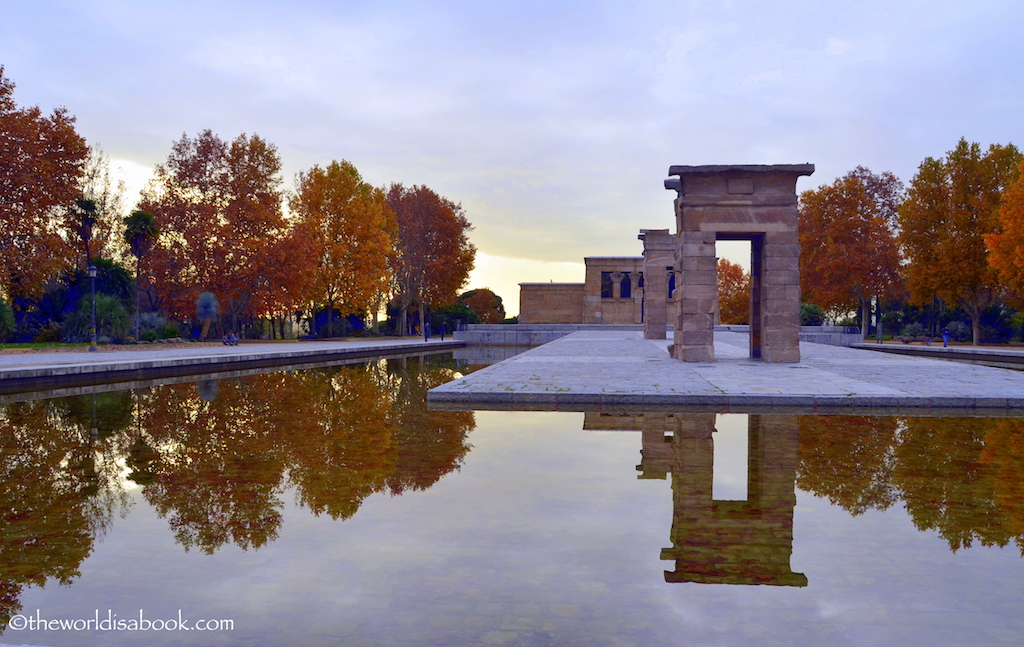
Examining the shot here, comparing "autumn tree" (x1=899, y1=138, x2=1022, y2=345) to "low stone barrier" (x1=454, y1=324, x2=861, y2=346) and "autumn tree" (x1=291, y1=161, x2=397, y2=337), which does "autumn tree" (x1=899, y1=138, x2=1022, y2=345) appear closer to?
"low stone barrier" (x1=454, y1=324, x2=861, y2=346)

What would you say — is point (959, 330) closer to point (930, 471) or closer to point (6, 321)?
point (930, 471)

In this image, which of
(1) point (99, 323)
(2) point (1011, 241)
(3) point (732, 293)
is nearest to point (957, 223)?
(2) point (1011, 241)

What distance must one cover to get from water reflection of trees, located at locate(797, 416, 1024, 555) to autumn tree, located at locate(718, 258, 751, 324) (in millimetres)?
51575

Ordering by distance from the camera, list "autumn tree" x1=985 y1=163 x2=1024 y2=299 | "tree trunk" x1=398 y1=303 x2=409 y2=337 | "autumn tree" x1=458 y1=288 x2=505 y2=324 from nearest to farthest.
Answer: "autumn tree" x1=985 y1=163 x2=1024 y2=299, "tree trunk" x1=398 y1=303 x2=409 y2=337, "autumn tree" x1=458 y1=288 x2=505 y2=324

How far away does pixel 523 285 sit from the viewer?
53.6 metres

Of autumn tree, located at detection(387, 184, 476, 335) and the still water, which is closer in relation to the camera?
the still water

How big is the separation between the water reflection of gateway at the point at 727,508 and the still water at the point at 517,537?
0.02 meters

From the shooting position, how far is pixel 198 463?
21.5 ft

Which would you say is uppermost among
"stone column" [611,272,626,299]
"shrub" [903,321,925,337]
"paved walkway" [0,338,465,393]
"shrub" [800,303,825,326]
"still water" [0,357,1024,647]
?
"stone column" [611,272,626,299]

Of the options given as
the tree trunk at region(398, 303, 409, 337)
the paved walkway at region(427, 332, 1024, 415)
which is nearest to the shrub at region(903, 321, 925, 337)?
the paved walkway at region(427, 332, 1024, 415)

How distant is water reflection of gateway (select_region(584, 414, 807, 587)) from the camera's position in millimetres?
3746

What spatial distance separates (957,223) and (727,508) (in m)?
38.4

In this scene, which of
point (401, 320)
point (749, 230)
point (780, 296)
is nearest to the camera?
point (749, 230)

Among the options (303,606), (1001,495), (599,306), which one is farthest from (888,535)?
(599,306)
